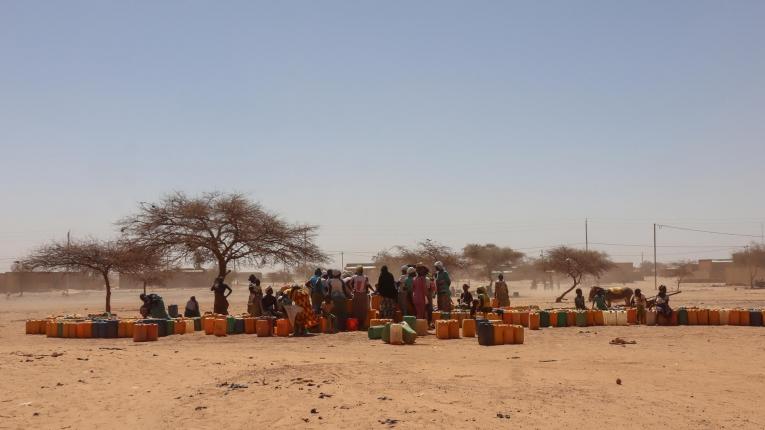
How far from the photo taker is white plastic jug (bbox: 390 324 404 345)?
51.6ft

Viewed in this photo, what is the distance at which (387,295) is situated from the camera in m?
19.2

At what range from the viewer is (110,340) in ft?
58.4

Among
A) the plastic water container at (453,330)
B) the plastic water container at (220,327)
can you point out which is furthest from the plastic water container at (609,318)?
the plastic water container at (220,327)

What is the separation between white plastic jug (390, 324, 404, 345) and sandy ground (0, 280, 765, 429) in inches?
15.0

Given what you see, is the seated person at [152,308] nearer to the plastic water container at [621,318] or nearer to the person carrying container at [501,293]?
the person carrying container at [501,293]

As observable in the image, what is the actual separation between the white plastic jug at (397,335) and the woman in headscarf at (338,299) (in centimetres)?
353

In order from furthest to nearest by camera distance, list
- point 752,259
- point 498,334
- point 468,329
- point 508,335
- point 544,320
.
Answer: point 752,259, point 544,320, point 468,329, point 508,335, point 498,334

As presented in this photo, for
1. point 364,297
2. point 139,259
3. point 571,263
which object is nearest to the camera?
point 364,297

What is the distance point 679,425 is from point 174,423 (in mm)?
5825

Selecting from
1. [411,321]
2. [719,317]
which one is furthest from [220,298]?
[719,317]

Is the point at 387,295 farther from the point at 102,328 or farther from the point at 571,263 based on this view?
the point at 571,263

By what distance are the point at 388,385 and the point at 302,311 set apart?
7945mm

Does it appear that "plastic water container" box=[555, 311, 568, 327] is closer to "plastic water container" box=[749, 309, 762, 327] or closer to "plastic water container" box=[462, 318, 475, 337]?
"plastic water container" box=[462, 318, 475, 337]

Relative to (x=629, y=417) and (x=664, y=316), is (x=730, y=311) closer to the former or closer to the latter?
(x=664, y=316)
